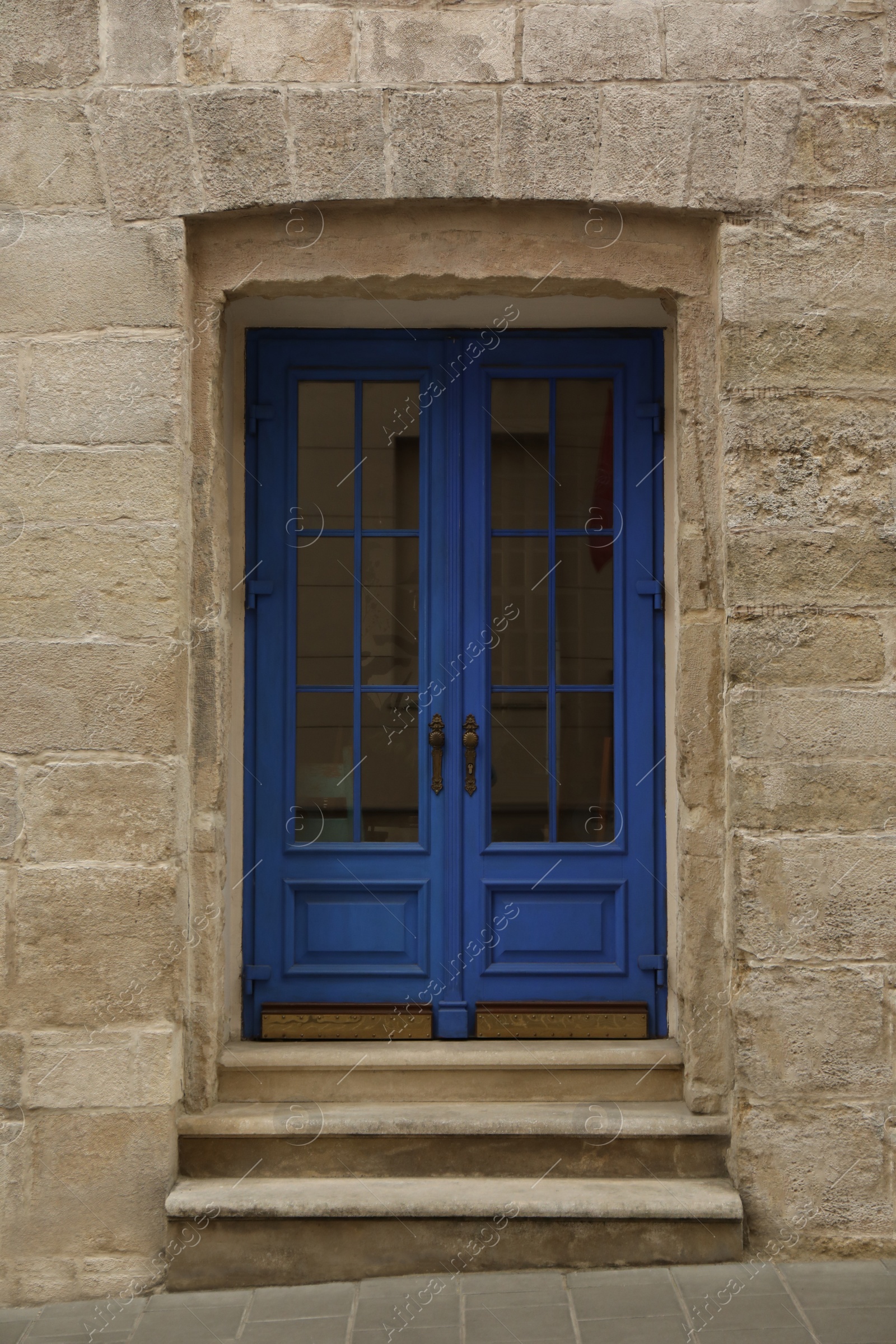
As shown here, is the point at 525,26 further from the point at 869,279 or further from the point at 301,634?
the point at 301,634

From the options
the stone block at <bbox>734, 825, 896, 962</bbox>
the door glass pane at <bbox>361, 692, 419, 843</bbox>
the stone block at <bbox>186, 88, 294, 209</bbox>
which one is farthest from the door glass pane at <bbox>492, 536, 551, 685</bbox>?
the stone block at <bbox>186, 88, 294, 209</bbox>

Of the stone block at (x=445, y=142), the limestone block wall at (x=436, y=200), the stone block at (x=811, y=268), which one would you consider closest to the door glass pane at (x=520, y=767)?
the limestone block wall at (x=436, y=200)

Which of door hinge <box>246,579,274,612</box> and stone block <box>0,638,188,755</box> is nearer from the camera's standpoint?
stone block <box>0,638,188,755</box>

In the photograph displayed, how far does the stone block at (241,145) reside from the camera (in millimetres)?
3209

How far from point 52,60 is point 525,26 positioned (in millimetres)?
1445

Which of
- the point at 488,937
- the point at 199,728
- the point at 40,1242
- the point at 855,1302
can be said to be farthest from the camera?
the point at 488,937

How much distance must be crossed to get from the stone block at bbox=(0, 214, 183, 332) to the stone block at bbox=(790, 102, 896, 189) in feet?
6.45

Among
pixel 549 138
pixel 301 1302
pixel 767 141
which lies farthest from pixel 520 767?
pixel 767 141

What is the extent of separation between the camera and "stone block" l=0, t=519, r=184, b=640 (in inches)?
127

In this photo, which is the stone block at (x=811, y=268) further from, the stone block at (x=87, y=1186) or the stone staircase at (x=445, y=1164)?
the stone block at (x=87, y=1186)

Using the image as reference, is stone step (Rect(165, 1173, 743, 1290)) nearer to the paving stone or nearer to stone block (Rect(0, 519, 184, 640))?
the paving stone

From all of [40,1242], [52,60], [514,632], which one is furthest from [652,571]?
[40,1242]

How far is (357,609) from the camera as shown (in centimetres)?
380

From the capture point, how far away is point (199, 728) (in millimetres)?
3375
